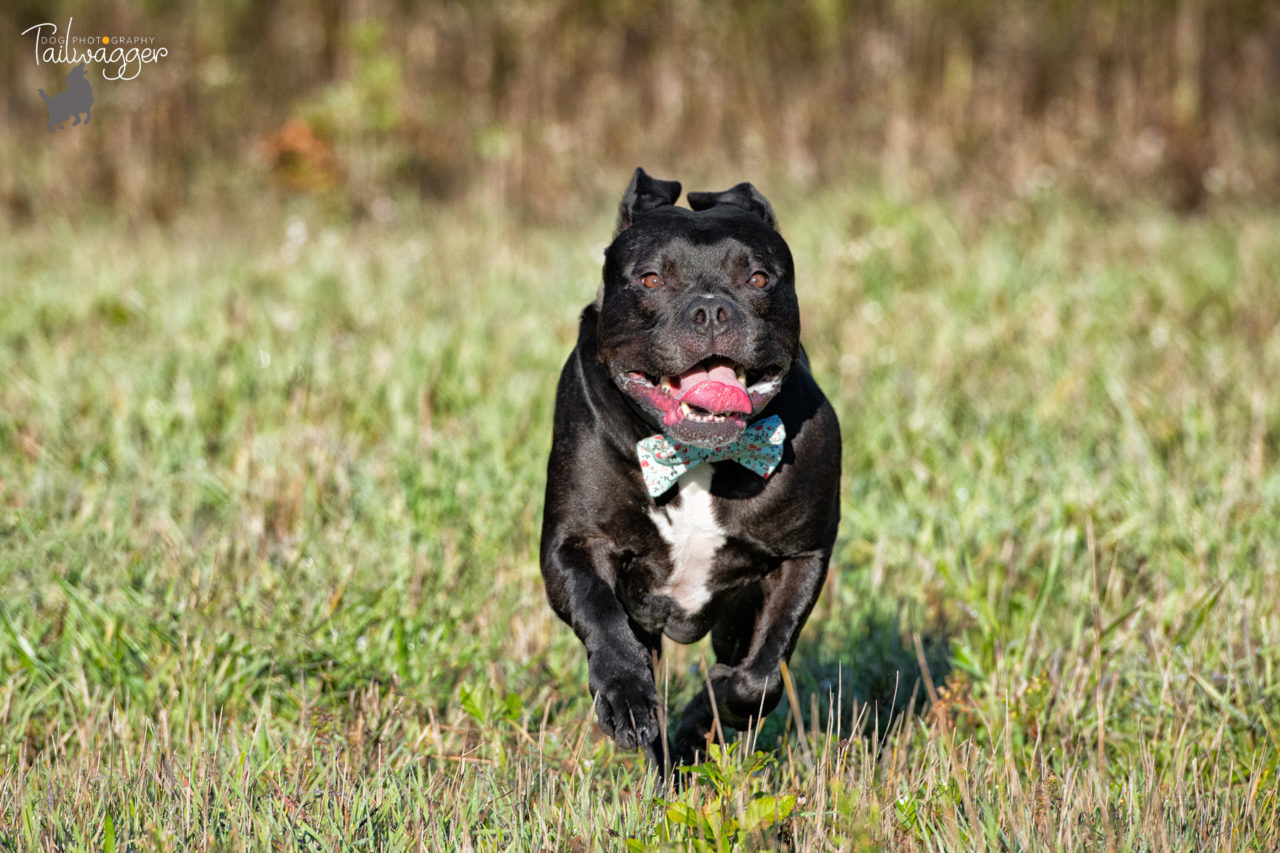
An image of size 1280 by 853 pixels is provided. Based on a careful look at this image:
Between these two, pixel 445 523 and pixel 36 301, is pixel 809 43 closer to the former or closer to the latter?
pixel 36 301

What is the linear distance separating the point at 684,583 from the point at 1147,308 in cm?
536

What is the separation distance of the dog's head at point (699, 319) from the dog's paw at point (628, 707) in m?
0.51

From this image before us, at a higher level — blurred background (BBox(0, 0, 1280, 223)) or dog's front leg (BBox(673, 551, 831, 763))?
blurred background (BBox(0, 0, 1280, 223))

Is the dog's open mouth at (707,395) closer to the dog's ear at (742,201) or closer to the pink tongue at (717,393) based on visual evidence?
the pink tongue at (717,393)

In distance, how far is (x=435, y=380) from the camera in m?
6.24

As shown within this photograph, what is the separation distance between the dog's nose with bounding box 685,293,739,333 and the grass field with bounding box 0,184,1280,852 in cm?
89

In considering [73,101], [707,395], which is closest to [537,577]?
[707,395]

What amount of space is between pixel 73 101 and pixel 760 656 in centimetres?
1045

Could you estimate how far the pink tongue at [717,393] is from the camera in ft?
9.37

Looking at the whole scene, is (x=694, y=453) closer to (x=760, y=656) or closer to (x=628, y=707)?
(x=760, y=656)

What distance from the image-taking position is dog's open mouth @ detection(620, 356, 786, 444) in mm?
2807

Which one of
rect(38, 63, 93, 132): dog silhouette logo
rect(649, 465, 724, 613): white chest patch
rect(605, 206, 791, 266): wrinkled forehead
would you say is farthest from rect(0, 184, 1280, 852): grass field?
rect(38, 63, 93, 132): dog silhouette logo

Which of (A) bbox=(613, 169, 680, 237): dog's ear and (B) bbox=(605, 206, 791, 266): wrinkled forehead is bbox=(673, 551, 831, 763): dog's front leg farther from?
(A) bbox=(613, 169, 680, 237): dog's ear

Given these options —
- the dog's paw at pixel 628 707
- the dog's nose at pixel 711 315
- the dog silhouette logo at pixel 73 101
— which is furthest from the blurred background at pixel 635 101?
the dog's paw at pixel 628 707
